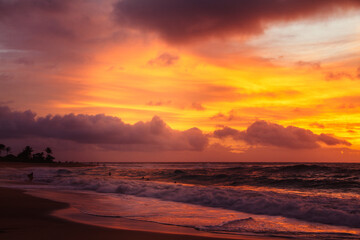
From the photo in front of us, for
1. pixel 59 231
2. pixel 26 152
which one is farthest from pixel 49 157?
pixel 59 231

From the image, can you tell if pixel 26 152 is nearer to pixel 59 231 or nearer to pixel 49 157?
pixel 49 157

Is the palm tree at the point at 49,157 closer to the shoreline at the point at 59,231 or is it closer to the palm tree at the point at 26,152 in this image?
the palm tree at the point at 26,152

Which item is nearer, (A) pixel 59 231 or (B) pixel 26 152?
(A) pixel 59 231

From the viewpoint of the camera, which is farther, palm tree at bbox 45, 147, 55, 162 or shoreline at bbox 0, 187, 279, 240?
palm tree at bbox 45, 147, 55, 162

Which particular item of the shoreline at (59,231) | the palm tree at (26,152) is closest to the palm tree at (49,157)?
the palm tree at (26,152)

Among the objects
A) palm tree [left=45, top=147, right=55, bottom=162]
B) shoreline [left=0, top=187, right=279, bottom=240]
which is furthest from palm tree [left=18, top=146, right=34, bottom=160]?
shoreline [left=0, top=187, right=279, bottom=240]

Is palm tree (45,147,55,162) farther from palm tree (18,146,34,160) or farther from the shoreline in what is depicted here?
the shoreline

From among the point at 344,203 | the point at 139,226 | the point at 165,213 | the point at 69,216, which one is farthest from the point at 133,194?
the point at 344,203

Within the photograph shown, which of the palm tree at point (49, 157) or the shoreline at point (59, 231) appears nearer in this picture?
the shoreline at point (59, 231)

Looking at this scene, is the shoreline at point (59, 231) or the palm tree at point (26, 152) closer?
the shoreline at point (59, 231)

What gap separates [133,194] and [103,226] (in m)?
9.22

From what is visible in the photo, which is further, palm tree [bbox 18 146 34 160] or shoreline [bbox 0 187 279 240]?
palm tree [bbox 18 146 34 160]

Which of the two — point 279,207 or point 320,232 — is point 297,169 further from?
point 320,232

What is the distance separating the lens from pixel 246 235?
22.9 ft
